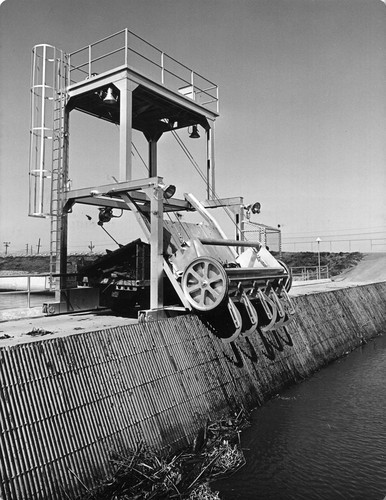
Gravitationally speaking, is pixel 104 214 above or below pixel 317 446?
above

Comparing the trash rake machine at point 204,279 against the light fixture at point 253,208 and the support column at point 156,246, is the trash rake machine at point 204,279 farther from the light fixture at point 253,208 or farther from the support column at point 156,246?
the light fixture at point 253,208

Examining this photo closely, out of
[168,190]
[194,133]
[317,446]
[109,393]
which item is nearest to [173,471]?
[109,393]

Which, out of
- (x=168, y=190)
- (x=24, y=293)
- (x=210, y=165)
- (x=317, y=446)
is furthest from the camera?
(x=24, y=293)

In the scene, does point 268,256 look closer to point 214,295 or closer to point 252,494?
point 214,295

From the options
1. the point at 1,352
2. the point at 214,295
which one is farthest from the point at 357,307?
the point at 1,352

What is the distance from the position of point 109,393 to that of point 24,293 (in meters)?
14.0

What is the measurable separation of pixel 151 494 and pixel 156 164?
11.4 meters

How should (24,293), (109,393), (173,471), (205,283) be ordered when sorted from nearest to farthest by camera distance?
1. (173,471)
2. (109,393)
3. (205,283)
4. (24,293)

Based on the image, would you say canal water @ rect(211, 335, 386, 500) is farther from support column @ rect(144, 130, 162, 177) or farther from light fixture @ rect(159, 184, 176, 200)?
support column @ rect(144, 130, 162, 177)

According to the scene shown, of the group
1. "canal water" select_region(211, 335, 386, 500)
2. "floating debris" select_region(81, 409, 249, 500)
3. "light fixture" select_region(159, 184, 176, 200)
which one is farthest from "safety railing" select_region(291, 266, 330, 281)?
"floating debris" select_region(81, 409, 249, 500)

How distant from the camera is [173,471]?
6.38 metres

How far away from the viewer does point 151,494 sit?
571 cm

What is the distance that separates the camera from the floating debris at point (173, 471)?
18.7ft

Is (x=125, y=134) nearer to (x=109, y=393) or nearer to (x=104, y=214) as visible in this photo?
(x=104, y=214)
